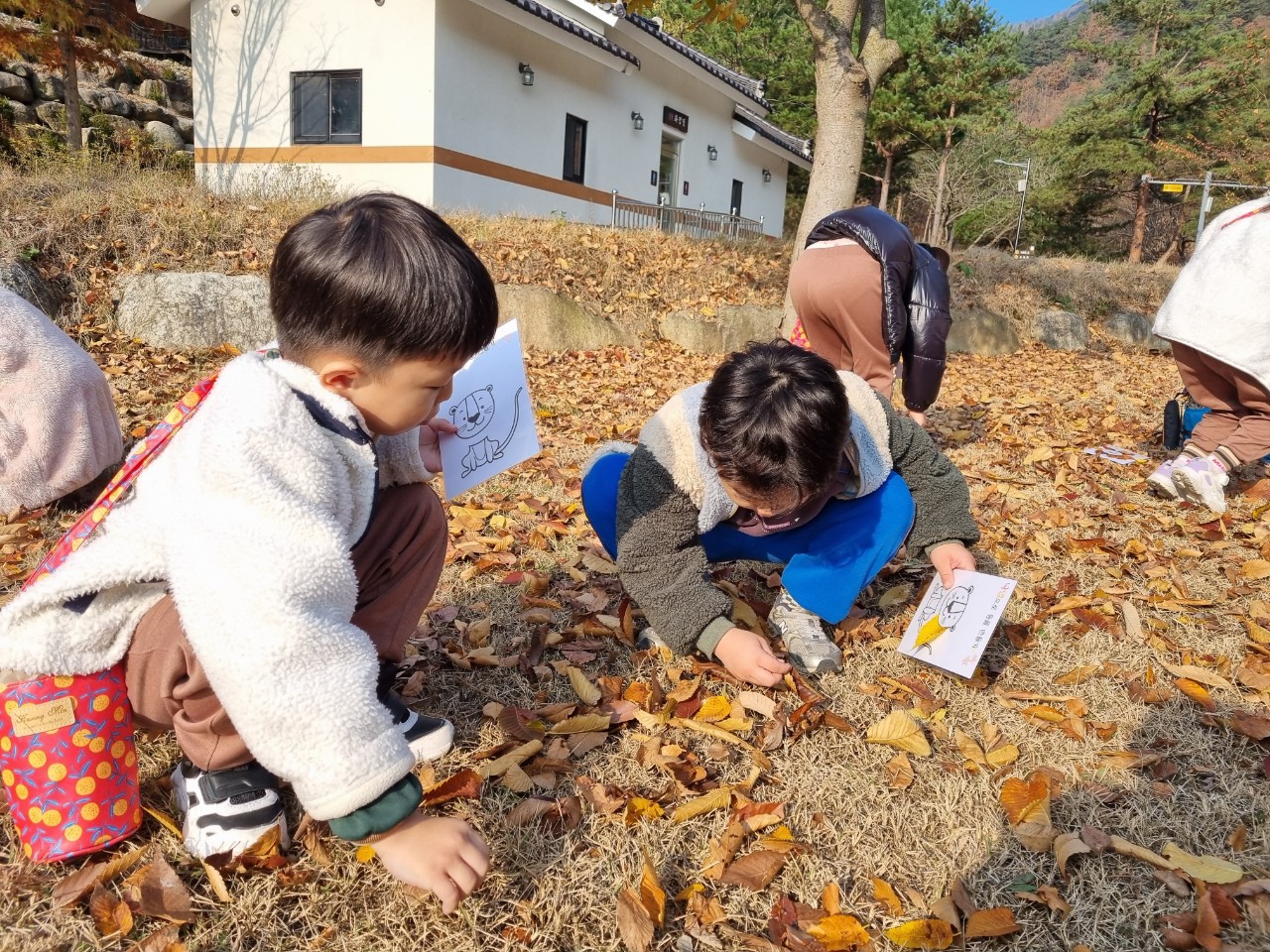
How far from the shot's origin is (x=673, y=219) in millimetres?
15125

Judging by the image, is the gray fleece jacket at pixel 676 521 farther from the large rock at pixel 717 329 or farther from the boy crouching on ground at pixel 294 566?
the large rock at pixel 717 329

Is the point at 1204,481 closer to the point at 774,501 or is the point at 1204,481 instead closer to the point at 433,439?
the point at 774,501

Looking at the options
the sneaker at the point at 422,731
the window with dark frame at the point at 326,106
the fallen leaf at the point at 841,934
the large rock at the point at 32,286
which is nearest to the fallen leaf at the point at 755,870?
the fallen leaf at the point at 841,934

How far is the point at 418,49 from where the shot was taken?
12.0 meters

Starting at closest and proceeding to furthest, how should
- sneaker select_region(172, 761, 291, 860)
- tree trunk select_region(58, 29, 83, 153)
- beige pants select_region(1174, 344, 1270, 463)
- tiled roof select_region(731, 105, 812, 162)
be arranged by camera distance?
sneaker select_region(172, 761, 291, 860), beige pants select_region(1174, 344, 1270, 463), tree trunk select_region(58, 29, 83, 153), tiled roof select_region(731, 105, 812, 162)

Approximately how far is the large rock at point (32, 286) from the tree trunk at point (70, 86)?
23.5ft

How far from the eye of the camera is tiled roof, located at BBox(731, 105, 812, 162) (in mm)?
20391

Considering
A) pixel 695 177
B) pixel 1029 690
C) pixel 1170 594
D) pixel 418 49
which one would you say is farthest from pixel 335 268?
pixel 695 177

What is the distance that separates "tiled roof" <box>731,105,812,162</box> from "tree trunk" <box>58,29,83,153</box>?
14.3 metres

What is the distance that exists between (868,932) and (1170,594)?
1929 mm

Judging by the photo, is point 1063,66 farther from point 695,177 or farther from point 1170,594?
point 1170,594

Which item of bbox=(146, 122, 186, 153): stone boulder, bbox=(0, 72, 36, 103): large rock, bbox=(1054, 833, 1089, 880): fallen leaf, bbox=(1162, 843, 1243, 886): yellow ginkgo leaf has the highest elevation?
bbox=(0, 72, 36, 103): large rock

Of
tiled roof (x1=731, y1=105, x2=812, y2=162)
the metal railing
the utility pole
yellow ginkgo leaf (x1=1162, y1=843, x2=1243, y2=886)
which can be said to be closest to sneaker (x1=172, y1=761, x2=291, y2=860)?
yellow ginkgo leaf (x1=1162, y1=843, x2=1243, y2=886)

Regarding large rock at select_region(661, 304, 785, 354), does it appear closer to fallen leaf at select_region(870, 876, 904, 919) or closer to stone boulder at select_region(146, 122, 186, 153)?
fallen leaf at select_region(870, 876, 904, 919)
